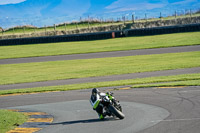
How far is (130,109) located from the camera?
15711mm

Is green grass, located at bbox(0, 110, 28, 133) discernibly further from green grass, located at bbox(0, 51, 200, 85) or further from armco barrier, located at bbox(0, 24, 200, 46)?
armco barrier, located at bbox(0, 24, 200, 46)

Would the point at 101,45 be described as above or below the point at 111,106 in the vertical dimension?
below

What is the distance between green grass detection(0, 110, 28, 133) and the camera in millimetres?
13958

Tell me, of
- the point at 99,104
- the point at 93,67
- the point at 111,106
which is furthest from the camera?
the point at 93,67

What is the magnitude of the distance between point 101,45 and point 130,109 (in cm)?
3658

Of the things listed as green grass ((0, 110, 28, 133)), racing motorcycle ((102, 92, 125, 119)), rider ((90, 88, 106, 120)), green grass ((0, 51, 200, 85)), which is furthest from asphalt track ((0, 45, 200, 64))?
racing motorcycle ((102, 92, 125, 119))

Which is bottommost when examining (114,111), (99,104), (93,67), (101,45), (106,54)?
(93,67)

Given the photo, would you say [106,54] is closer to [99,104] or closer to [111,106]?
[99,104]

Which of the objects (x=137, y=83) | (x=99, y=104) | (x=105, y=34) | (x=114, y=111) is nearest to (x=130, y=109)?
(x=99, y=104)

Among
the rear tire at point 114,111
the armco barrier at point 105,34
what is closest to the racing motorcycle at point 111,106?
the rear tire at point 114,111

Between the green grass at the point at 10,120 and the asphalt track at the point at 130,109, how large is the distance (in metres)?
1.22

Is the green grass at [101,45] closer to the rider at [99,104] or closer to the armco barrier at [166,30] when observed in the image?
the armco barrier at [166,30]

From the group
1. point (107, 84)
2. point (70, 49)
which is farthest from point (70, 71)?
point (70, 49)

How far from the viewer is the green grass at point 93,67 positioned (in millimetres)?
30281
